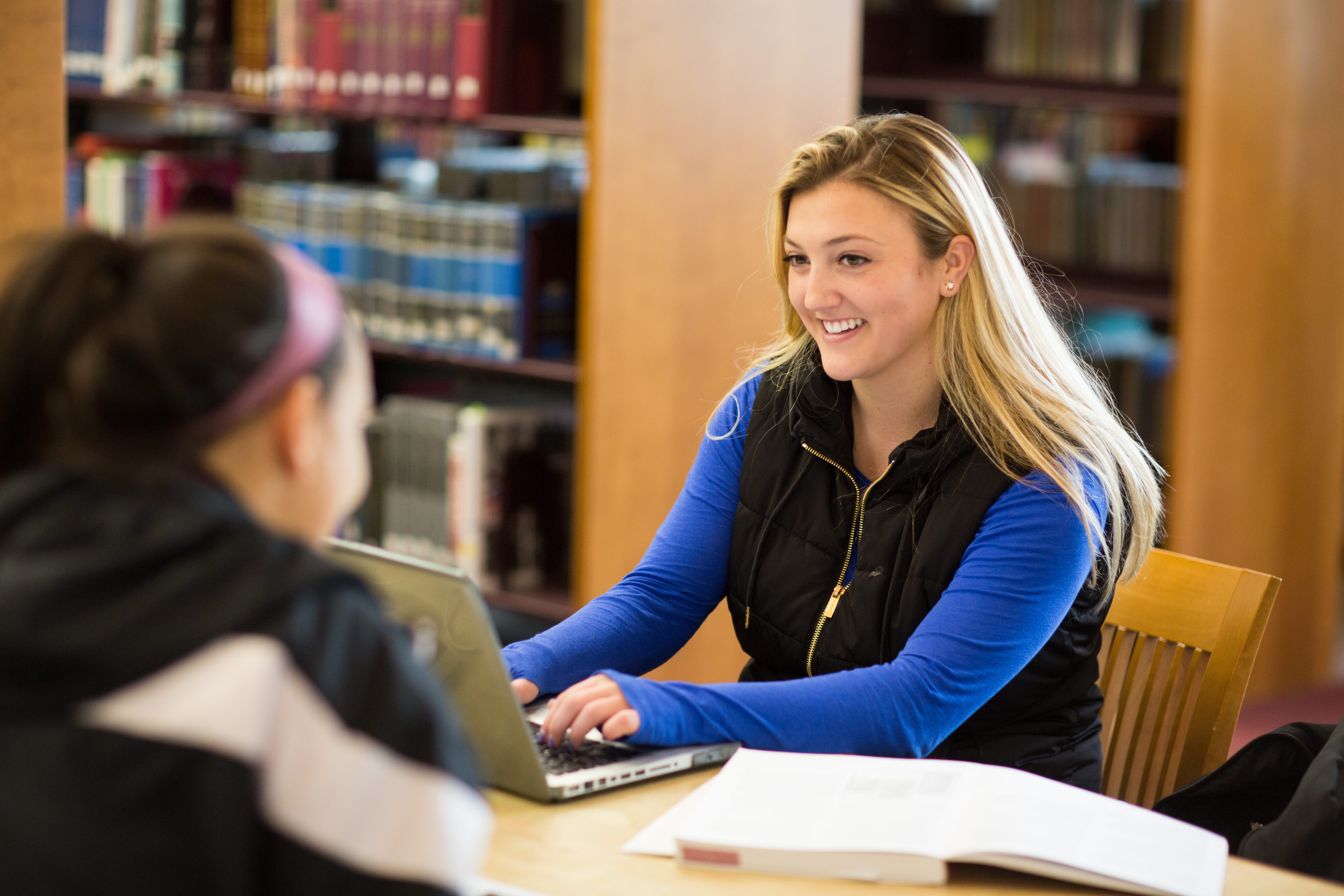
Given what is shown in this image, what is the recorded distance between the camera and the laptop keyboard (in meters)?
1.37

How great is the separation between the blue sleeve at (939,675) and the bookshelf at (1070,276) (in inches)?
60.9

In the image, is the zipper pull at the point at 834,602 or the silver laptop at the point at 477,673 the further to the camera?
the zipper pull at the point at 834,602

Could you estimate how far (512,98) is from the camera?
3213mm

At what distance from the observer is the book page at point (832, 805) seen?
3.84 feet

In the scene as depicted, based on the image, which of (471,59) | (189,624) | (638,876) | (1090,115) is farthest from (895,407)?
(1090,115)

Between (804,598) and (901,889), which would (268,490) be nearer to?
(901,889)

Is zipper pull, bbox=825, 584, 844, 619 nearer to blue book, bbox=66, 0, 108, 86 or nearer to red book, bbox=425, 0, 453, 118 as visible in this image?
red book, bbox=425, 0, 453, 118

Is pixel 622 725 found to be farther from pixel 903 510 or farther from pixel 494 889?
pixel 903 510

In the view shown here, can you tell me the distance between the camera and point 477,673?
129 cm

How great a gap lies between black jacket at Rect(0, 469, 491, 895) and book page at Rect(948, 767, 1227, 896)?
0.54 meters

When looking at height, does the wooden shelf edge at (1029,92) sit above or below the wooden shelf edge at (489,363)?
above

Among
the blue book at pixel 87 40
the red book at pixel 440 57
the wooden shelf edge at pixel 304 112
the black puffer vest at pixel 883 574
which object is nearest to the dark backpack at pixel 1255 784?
the black puffer vest at pixel 883 574

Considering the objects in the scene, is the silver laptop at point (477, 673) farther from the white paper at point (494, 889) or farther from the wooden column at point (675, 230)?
the wooden column at point (675, 230)

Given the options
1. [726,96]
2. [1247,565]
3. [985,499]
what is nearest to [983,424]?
[985,499]
